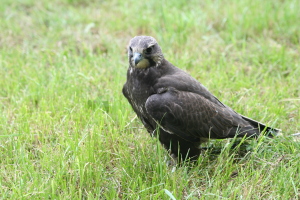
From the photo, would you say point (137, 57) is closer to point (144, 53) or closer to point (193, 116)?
point (144, 53)

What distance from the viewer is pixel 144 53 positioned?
154 inches

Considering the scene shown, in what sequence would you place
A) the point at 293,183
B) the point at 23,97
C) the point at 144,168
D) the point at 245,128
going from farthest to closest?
the point at 23,97 < the point at 245,128 < the point at 144,168 < the point at 293,183

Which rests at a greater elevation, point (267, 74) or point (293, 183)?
point (267, 74)

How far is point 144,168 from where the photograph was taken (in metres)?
3.73

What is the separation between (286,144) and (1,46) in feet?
14.0

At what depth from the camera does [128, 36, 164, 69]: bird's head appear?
3852 millimetres

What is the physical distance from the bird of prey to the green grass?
0.18 meters

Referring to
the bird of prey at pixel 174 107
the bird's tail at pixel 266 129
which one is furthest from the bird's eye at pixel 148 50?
the bird's tail at pixel 266 129

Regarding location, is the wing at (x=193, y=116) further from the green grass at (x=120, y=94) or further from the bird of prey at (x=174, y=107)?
the green grass at (x=120, y=94)

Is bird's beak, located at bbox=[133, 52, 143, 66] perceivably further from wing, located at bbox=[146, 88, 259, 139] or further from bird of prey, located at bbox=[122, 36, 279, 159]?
wing, located at bbox=[146, 88, 259, 139]

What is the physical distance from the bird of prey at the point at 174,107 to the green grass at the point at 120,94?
7.1 inches

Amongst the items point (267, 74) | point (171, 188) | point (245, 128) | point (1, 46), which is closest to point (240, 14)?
point (267, 74)

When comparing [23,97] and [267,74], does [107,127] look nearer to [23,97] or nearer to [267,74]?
[23,97]

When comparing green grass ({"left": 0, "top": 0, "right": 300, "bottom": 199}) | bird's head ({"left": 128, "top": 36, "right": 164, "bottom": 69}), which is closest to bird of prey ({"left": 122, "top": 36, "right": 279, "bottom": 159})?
bird's head ({"left": 128, "top": 36, "right": 164, "bottom": 69})
